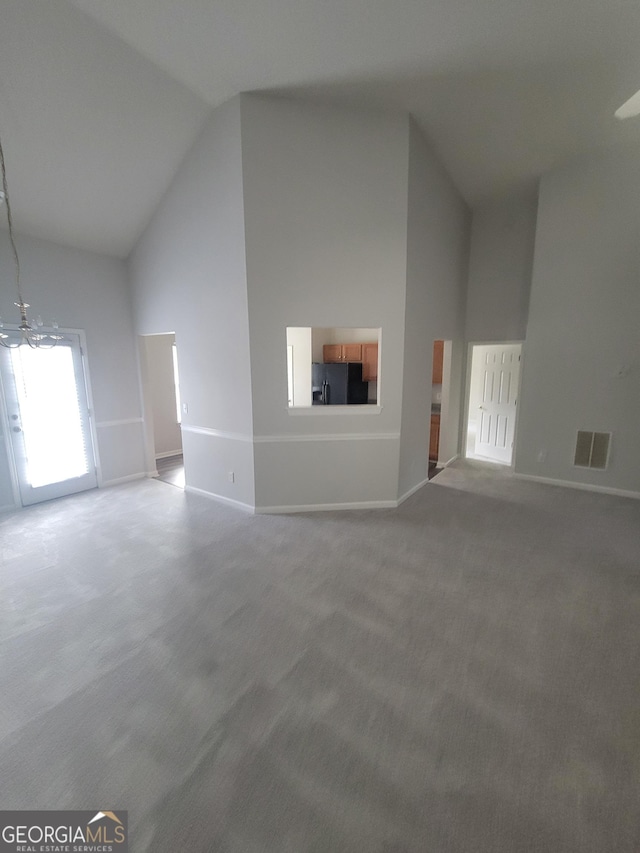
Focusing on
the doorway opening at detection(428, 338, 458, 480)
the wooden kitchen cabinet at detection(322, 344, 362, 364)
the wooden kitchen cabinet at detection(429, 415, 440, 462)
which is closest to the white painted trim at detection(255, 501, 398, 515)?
the doorway opening at detection(428, 338, 458, 480)

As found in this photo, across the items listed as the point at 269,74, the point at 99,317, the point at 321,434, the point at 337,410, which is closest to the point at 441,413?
the point at 337,410

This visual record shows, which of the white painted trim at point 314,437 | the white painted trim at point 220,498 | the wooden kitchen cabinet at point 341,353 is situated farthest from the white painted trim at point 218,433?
the wooden kitchen cabinet at point 341,353

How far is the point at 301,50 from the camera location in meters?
2.78

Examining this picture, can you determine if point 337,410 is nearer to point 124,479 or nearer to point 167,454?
point 124,479

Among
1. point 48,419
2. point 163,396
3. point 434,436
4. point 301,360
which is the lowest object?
point 434,436

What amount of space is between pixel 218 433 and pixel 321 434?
1201mm

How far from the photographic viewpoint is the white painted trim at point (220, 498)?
4.05m

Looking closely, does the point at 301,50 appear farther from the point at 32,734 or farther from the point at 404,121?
the point at 32,734

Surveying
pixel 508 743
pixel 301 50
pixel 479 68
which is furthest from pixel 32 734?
pixel 479 68

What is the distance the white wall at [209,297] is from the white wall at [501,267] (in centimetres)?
352

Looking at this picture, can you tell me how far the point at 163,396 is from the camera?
650 centimetres

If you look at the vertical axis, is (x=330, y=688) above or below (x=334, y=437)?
below

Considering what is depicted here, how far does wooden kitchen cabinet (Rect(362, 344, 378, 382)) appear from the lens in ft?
20.8

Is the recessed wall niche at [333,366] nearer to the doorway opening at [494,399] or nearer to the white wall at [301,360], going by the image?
the white wall at [301,360]
